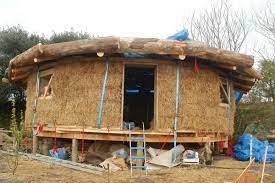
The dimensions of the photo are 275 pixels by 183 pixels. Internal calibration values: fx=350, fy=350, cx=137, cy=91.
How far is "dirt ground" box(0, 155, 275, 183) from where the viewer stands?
24.0 ft

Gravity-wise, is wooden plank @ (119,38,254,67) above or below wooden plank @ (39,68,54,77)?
above

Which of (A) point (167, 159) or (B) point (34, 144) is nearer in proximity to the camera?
(A) point (167, 159)

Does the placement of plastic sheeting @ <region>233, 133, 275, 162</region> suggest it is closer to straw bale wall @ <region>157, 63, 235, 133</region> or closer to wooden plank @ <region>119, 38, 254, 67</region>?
straw bale wall @ <region>157, 63, 235, 133</region>

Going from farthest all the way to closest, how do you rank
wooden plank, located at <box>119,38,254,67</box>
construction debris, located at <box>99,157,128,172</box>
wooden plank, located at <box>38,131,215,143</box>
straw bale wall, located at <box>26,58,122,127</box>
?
straw bale wall, located at <box>26,58,122,127</box>, wooden plank, located at <box>38,131,215,143</box>, wooden plank, located at <box>119,38,254,67</box>, construction debris, located at <box>99,157,128,172</box>

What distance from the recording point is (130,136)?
31.0 feet

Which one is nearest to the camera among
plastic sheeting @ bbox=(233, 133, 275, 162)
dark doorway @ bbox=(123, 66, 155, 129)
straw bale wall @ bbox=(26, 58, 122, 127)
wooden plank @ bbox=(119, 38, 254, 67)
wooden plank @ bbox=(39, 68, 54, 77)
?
wooden plank @ bbox=(119, 38, 254, 67)

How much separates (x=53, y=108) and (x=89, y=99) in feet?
4.74

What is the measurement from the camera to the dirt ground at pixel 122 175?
24.0ft

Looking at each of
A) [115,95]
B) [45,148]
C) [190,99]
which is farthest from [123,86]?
[45,148]

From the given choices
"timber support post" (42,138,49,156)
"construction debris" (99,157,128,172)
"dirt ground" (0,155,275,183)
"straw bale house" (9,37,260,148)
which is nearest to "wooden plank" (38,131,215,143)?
"straw bale house" (9,37,260,148)

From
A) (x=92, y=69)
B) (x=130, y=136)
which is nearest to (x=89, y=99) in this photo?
(x=92, y=69)

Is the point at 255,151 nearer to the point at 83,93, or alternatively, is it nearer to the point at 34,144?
the point at 83,93

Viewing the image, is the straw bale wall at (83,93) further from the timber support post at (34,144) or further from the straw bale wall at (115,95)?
the timber support post at (34,144)

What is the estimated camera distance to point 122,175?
827 cm
